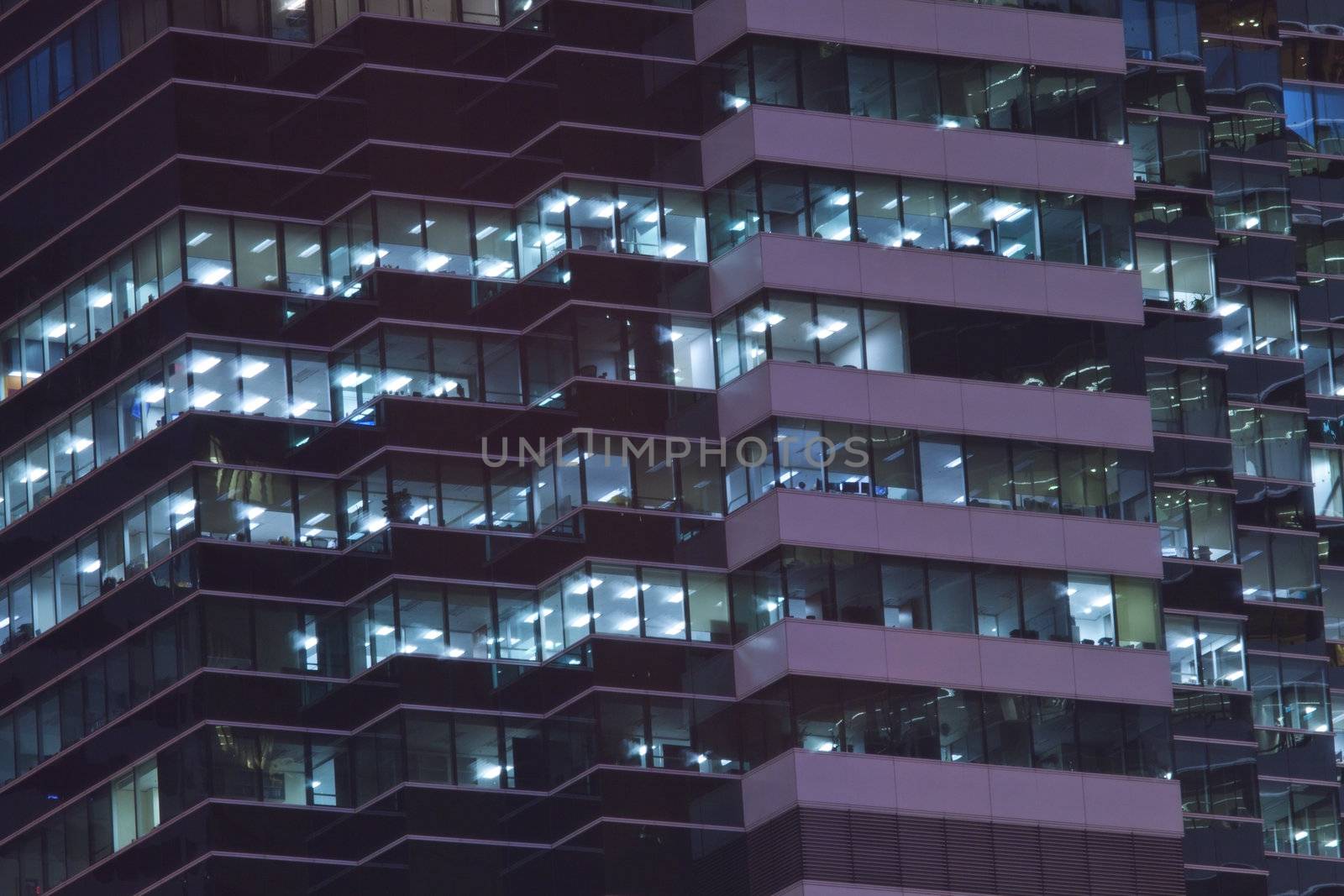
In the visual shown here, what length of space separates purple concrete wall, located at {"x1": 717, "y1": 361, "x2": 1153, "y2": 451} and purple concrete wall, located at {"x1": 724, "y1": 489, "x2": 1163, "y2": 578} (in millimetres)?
2599

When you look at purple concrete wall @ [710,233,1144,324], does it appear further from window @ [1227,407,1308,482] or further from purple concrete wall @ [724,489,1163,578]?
window @ [1227,407,1308,482]

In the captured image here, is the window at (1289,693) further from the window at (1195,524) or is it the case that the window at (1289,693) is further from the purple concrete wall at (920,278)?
the purple concrete wall at (920,278)

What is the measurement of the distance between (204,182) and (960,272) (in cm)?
2407

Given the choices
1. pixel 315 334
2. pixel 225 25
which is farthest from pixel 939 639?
pixel 225 25

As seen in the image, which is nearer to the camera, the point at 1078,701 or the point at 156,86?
the point at 1078,701

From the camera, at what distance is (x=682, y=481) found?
390 feet

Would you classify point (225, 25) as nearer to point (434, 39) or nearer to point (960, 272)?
point (434, 39)

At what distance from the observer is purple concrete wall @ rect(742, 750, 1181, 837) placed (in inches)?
4444

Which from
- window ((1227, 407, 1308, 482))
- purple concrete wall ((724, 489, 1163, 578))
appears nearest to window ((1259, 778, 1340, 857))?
window ((1227, 407, 1308, 482))

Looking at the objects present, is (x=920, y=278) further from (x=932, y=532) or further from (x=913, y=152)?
(x=932, y=532)

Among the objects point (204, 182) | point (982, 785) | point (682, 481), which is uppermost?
point (204, 182)

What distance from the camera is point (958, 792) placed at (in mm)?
113812

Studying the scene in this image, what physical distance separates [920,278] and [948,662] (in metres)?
12.3

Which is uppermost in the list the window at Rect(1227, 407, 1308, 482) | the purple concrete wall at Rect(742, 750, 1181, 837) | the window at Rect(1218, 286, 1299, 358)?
the window at Rect(1218, 286, 1299, 358)
